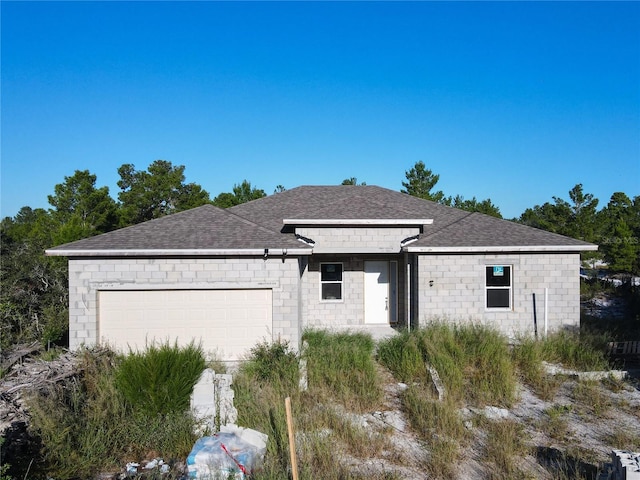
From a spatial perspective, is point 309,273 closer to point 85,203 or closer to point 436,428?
point 436,428

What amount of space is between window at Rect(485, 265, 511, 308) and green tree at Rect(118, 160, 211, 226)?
70.1 ft

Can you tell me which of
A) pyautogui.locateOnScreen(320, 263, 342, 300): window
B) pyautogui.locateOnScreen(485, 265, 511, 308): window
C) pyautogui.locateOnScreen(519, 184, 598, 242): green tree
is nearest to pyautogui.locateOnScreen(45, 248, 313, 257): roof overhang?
pyautogui.locateOnScreen(320, 263, 342, 300): window

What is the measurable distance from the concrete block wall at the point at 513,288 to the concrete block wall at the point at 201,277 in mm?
4438

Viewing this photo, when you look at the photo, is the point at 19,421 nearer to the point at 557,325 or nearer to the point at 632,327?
the point at 557,325

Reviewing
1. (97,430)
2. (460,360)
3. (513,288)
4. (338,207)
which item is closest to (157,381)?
(97,430)

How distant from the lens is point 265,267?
11953mm

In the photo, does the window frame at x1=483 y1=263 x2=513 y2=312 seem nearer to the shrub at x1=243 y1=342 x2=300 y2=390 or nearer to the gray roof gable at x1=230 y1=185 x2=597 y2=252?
the gray roof gable at x1=230 y1=185 x2=597 y2=252

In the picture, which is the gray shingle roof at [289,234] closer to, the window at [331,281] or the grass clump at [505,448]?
the window at [331,281]

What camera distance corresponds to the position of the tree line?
45.9ft

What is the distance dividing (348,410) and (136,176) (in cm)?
3156

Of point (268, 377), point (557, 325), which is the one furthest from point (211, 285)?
point (557, 325)

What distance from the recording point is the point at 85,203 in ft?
A: 79.5

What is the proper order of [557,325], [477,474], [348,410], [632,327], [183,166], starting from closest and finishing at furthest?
1. [477,474]
2. [348,410]
3. [557,325]
4. [632,327]
5. [183,166]

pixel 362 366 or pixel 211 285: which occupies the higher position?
pixel 211 285
